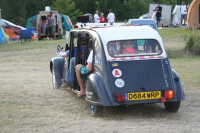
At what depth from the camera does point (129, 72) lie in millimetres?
8547

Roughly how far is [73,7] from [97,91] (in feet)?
162

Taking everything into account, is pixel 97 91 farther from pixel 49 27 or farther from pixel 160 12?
pixel 160 12

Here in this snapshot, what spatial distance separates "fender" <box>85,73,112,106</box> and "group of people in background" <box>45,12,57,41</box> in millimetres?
24108

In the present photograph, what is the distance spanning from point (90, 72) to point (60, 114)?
973 mm

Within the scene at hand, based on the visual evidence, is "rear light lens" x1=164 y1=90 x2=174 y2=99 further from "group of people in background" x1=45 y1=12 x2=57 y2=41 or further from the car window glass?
"group of people in background" x1=45 y1=12 x2=57 y2=41

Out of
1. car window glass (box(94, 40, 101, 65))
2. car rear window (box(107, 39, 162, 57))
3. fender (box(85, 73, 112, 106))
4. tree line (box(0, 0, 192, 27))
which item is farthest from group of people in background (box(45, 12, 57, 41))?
fender (box(85, 73, 112, 106))

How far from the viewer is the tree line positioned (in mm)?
56969

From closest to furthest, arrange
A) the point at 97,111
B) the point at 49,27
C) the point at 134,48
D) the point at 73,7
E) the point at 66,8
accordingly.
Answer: the point at 97,111 < the point at 134,48 < the point at 49,27 < the point at 66,8 < the point at 73,7

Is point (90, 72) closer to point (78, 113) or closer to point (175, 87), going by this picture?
point (78, 113)

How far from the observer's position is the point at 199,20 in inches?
1214

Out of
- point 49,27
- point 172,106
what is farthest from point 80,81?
point 49,27

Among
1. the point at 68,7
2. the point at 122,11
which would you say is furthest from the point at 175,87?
the point at 122,11

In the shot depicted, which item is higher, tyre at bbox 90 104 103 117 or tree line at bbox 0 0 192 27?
tree line at bbox 0 0 192 27

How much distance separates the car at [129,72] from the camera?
8383mm
